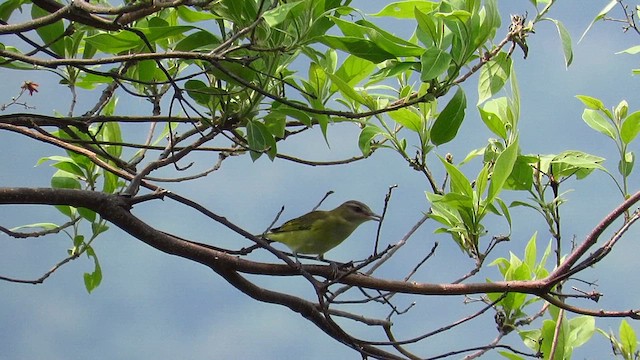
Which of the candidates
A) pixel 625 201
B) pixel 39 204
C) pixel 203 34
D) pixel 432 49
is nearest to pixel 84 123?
pixel 39 204

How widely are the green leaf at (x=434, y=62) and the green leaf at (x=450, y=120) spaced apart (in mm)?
234

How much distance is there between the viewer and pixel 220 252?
242cm

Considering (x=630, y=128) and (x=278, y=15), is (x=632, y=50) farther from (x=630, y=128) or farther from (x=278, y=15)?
(x=278, y=15)

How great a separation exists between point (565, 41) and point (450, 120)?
0.39 meters

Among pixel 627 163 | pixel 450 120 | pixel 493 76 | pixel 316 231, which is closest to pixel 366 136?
pixel 450 120

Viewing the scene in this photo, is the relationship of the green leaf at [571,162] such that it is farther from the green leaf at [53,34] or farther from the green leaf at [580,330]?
the green leaf at [53,34]

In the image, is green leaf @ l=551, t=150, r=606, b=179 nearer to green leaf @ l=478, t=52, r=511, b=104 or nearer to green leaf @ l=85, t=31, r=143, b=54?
green leaf @ l=478, t=52, r=511, b=104

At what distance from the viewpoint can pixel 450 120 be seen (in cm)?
233

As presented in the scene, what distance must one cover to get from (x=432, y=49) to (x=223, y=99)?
0.66 metres

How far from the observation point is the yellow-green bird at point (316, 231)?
400 cm

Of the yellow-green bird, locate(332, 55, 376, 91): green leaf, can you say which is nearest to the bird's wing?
the yellow-green bird

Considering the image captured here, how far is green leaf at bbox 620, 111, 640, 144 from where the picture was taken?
2673mm

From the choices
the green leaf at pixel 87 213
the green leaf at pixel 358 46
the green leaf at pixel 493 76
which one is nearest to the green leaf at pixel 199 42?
the green leaf at pixel 358 46

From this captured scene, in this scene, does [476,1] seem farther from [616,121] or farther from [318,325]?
[318,325]
